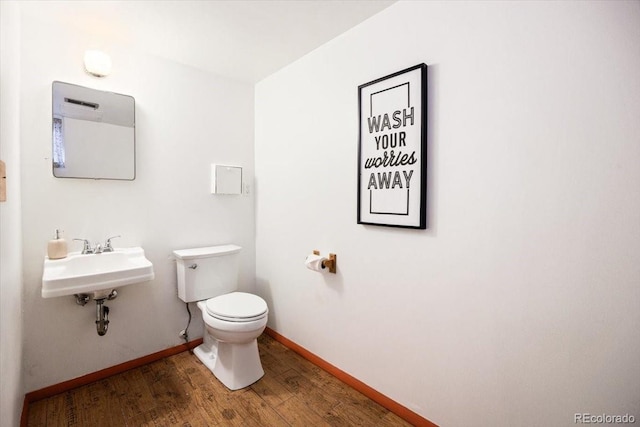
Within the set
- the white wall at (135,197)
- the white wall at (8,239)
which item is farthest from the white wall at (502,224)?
the white wall at (8,239)

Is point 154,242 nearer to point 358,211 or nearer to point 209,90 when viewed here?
point 209,90

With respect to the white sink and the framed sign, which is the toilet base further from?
the framed sign

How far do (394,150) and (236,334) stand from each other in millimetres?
1412

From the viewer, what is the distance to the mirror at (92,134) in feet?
5.49

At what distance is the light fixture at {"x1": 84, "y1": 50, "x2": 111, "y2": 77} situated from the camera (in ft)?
5.67

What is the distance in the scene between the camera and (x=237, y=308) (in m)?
1.78

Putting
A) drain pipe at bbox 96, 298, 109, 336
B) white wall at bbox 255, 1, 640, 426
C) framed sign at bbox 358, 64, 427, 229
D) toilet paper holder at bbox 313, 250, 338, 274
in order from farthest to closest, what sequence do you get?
toilet paper holder at bbox 313, 250, 338, 274 < drain pipe at bbox 96, 298, 109, 336 < framed sign at bbox 358, 64, 427, 229 < white wall at bbox 255, 1, 640, 426

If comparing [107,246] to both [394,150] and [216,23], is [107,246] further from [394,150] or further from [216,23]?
[394,150]

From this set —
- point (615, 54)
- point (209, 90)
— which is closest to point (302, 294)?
point (209, 90)

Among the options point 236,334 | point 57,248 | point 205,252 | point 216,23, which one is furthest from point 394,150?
point 57,248

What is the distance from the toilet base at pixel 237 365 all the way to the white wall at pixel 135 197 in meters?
0.53

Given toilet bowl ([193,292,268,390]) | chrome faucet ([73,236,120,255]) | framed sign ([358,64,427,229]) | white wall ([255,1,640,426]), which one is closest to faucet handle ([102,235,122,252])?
chrome faucet ([73,236,120,255])

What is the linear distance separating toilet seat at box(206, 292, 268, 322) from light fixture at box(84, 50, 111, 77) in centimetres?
164

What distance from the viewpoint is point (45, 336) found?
5.43ft
